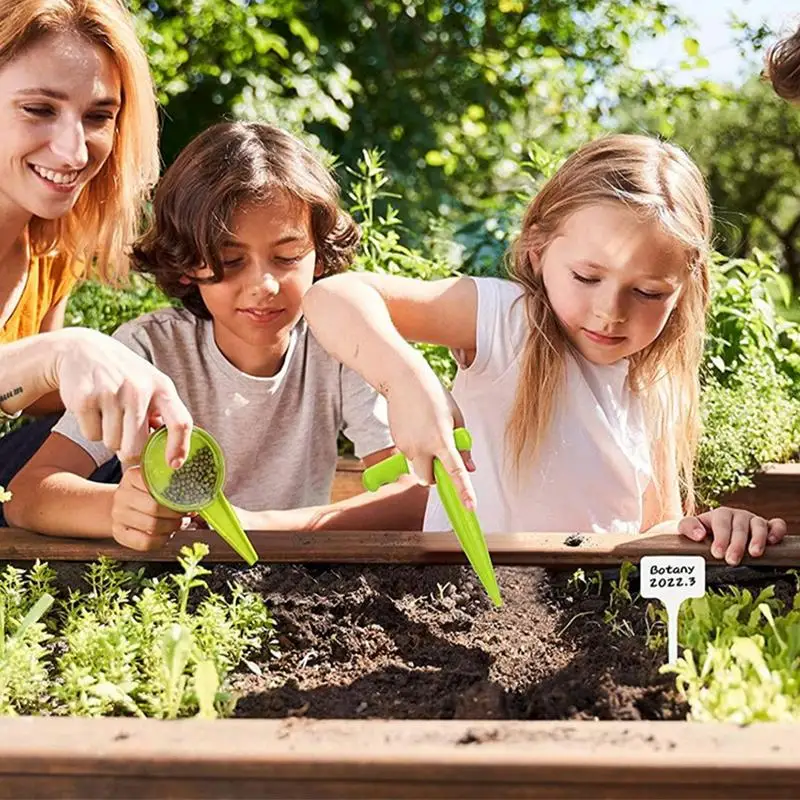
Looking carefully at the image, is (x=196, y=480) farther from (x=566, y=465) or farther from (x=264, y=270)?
(x=566, y=465)

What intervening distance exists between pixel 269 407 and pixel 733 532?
3.29ft

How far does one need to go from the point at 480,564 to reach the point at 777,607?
389 mm

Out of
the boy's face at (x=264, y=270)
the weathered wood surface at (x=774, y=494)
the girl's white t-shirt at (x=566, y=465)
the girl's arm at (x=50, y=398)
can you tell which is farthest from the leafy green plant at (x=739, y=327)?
the girl's arm at (x=50, y=398)

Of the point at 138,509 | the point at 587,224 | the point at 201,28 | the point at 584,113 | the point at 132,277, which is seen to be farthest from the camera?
the point at 584,113

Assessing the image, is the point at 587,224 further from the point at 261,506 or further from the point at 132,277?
the point at 132,277

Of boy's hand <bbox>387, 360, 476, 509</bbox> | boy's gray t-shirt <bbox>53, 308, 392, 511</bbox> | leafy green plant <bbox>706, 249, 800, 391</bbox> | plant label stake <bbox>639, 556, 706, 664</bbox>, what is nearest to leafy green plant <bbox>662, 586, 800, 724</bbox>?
plant label stake <bbox>639, 556, 706, 664</bbox>

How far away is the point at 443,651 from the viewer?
1528 mm

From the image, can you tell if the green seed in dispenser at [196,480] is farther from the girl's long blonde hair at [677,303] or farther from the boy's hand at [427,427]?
the girl's long blonde hair at [677,303]

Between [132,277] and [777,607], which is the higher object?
[132,277]

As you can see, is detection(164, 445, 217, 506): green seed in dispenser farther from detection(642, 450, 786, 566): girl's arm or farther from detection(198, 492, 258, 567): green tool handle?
detection(642, 450, 786, 566): girl's arm

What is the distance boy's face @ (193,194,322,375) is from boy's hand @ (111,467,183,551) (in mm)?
573

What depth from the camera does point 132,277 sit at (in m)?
3.54

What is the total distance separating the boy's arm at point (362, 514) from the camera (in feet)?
6.57

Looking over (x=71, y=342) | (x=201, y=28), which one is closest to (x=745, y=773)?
(x=71, y=342)
